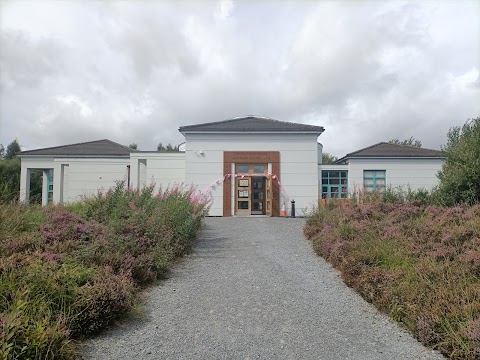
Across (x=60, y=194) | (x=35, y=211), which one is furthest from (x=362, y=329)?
(x=60, y=194)

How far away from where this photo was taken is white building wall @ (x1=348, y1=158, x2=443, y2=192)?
71.9ft

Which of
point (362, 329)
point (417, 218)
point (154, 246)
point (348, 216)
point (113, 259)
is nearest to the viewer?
point (362, 329)

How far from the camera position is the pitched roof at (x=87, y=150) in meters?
25.1

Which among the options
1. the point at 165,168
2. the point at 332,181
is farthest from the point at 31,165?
the point at 332,181

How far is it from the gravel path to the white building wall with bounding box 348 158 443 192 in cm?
1497

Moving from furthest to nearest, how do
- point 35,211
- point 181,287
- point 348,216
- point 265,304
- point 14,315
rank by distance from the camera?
point 348,216 < point 35,211 < point 181,287 < point 265,304 < point 14,315

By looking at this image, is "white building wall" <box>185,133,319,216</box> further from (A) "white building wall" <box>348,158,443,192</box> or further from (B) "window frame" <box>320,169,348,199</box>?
(A) "white building wall" <box>348,158,443,192</box>

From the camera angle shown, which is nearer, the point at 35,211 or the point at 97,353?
the point at 97,353

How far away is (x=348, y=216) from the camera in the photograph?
9820 mm

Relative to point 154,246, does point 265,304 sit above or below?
below

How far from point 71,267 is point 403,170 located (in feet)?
68.0

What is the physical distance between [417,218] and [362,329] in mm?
4735

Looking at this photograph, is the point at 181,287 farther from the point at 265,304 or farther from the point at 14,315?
the point at 14,315

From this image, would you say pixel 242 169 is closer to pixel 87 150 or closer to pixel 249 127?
pixel 249 127
